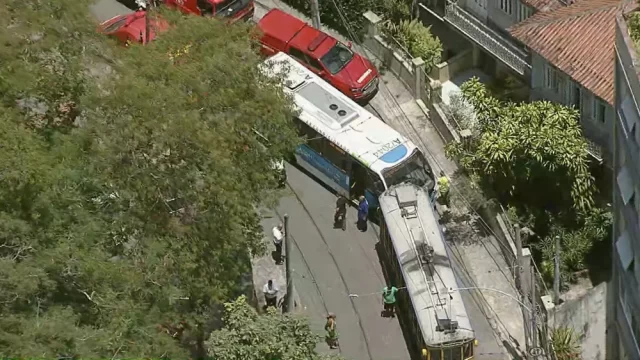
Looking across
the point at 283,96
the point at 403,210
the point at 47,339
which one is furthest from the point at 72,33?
the point at 403,210

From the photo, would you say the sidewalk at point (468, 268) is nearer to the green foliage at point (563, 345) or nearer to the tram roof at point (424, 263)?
the green foliage at point (563, 345)

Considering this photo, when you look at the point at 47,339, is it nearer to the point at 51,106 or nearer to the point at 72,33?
the point at 51,106

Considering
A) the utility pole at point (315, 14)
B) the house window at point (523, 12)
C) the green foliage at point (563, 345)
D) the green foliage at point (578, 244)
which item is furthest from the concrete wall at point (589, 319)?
the utility pole at point (315, 14)

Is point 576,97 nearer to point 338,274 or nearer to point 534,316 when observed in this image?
point 534,316

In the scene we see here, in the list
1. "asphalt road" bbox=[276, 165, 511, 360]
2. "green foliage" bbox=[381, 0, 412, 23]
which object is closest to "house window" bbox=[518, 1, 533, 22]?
"green foliage" bbox=[381, 0, 412, 23]

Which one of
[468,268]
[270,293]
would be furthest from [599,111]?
[270,293]

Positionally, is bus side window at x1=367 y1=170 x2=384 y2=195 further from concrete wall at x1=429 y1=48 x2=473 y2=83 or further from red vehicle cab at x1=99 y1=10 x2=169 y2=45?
red vehicle cab at x1=99 y1=10 x2=169 y2=45

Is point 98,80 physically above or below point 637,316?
above
